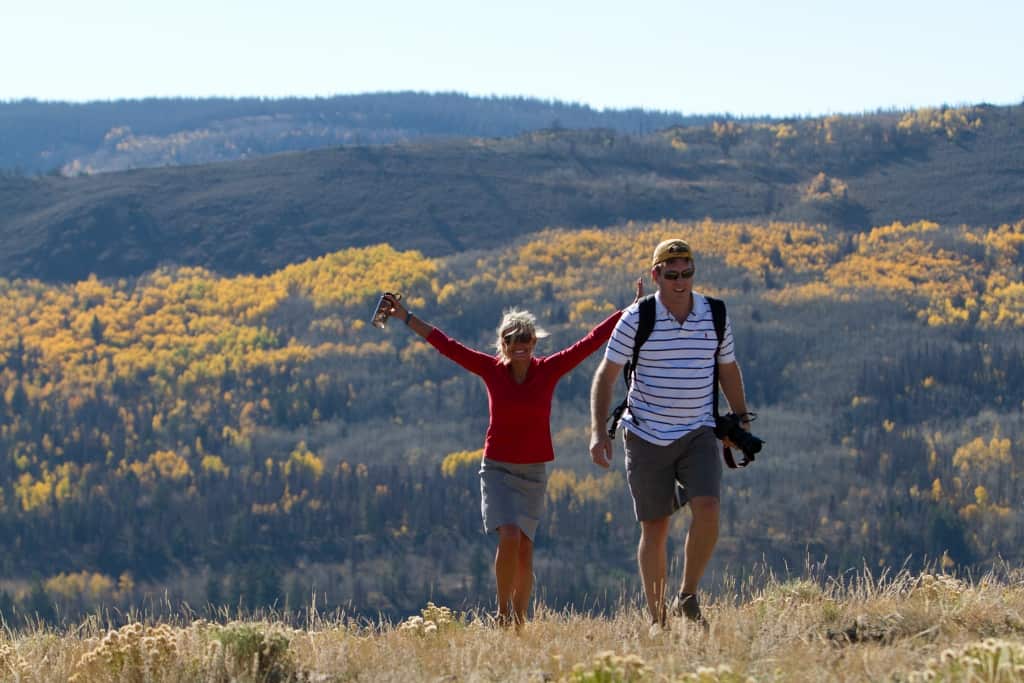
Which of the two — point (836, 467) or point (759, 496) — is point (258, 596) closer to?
point (759, 496)

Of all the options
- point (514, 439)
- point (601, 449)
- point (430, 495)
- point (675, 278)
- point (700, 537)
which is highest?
point (675, 278)

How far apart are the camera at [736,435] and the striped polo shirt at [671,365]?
11 cm

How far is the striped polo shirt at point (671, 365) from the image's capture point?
891 cm

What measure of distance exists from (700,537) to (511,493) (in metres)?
1.24

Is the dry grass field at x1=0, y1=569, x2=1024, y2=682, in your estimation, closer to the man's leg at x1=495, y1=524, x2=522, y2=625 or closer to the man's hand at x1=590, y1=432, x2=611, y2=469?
the man's leg at x1=495, y1=524, x2=522, y2=625

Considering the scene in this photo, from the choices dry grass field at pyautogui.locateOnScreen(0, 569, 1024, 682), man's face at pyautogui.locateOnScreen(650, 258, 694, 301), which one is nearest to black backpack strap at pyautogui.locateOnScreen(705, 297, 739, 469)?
man's face at pyautogui.locateOnScreen(650, 258, 694, 301)

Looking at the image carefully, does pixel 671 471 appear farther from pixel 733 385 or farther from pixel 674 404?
pixel 733 385

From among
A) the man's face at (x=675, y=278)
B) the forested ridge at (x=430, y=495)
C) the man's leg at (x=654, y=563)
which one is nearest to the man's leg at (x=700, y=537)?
the man's leg at (x=654, y=563)

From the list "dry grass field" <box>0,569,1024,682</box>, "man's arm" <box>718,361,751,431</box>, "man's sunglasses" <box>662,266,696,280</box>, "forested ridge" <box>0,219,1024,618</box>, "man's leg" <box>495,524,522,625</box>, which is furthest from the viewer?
"forested ridge" <box>0,219,1024,618</box>

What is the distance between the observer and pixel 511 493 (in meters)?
9.36

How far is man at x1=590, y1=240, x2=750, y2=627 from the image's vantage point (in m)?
8.87

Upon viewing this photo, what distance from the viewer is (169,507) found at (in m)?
171

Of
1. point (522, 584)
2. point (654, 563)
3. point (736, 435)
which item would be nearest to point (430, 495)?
point (522, 584)

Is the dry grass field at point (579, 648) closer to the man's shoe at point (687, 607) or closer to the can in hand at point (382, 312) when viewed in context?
the man's shoe at point (687, 607)
